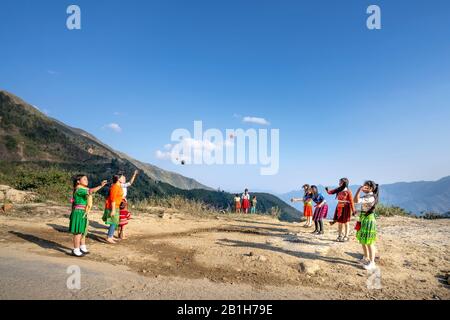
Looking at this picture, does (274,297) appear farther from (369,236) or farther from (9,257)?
(9,257)

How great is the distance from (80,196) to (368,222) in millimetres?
6044

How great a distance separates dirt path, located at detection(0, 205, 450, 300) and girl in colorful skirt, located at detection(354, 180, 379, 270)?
0.36 metres

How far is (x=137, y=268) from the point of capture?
6160 millimetres

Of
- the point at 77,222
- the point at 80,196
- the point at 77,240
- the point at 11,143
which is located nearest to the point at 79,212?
the point at 77,222

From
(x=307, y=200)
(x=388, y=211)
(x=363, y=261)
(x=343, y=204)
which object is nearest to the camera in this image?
(x=363, y=261)

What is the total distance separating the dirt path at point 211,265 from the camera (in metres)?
4.99

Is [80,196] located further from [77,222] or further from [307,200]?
[307,200]

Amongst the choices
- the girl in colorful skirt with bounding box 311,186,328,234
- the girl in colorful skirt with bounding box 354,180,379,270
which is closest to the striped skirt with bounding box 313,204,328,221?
the girl in colorful skirt with bounding box 311,186,328,234

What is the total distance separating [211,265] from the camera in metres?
6.79

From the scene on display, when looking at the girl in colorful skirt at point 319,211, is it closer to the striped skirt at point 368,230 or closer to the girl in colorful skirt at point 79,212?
the striped skirt at point 368,230
